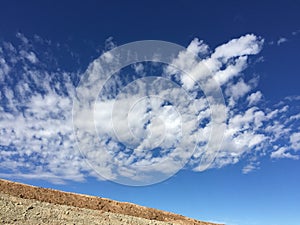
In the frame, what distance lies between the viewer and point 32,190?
47500 mm

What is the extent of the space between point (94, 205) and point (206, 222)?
1719cm

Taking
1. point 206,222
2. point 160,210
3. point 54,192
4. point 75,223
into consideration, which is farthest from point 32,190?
point 206,222

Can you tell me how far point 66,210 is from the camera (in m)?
42.8

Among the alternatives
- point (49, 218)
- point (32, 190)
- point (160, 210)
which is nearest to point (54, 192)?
point (32, 190)

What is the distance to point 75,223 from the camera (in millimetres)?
39656

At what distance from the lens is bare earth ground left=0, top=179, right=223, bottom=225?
3903 cm

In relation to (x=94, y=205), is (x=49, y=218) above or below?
below

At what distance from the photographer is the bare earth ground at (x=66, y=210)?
39.0 m

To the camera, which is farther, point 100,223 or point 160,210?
point 160,210

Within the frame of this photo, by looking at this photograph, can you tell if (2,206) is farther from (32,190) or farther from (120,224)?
(120,224)

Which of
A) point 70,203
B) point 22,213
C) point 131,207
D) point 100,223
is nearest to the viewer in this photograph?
point 22,213

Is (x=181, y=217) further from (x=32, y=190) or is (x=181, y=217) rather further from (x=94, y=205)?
(x=32, y=190)

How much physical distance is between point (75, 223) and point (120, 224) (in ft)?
19.1

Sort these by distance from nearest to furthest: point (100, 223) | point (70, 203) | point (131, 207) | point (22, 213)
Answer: point (22, 213)
point (100, 223)
point (70, 203)
point (131, 207)
